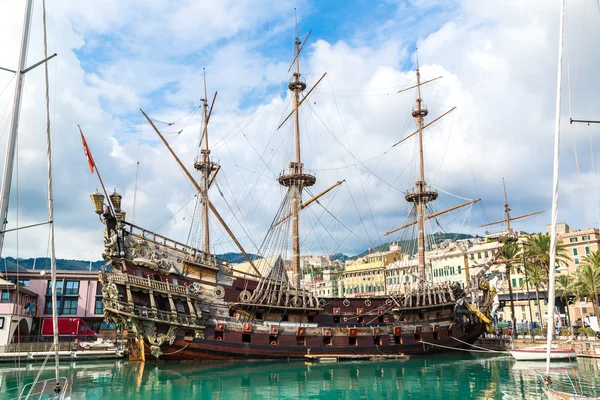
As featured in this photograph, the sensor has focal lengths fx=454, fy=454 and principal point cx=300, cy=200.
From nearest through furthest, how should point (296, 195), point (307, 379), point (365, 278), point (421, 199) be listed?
1. point (307, 379)
2. point (296, 195)
3. point (421, 199)
4. point (365, 278)

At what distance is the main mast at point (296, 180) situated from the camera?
41250 millimetres

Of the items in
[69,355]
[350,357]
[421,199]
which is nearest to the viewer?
[350,357]

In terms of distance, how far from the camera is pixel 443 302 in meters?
39.3

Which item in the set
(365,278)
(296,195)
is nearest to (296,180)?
(296,195)

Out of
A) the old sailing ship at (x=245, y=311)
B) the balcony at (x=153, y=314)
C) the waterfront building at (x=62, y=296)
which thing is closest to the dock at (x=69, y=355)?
the old sailing ship at (x=245, y=311)

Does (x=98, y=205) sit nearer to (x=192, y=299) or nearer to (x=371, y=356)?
(x=192, y=299)

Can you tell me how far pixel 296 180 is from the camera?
4400cm

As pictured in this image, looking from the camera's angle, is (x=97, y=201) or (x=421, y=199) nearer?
(x=97, y=201)

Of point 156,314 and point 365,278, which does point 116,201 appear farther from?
point 365,278

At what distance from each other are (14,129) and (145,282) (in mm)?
20063

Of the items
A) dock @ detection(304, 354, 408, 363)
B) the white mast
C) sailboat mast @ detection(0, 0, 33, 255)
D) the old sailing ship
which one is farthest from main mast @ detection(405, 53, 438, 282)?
sailboat mast @ detection(0, 0, 33, 255)

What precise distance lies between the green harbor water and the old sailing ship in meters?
1.53

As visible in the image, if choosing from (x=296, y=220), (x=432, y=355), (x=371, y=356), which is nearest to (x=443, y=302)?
(x=432, y=355)

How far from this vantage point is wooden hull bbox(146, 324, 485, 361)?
31547 millimetres
